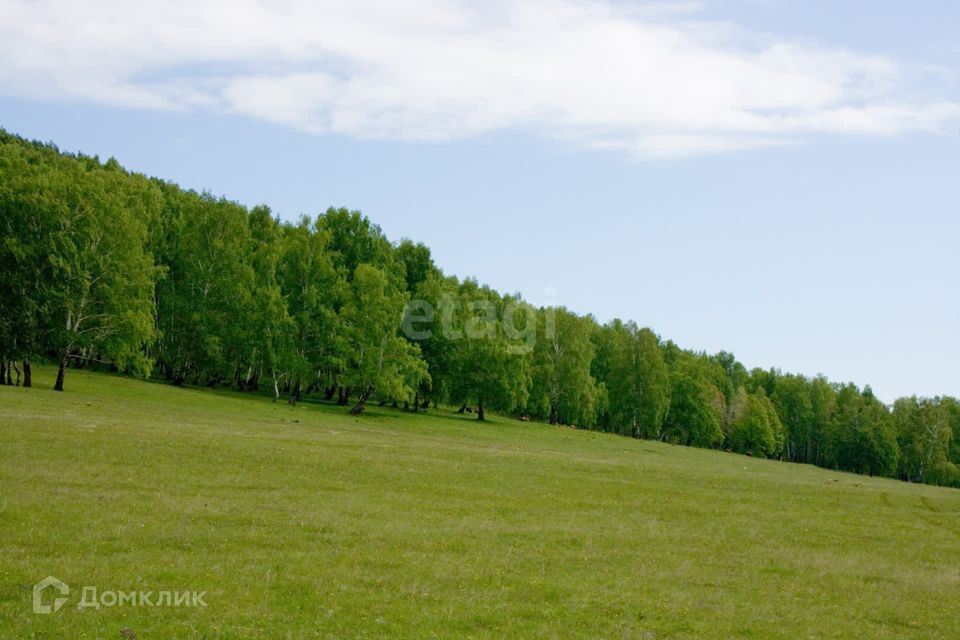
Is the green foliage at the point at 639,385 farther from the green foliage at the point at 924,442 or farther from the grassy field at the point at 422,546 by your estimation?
the grassy field at the point at 422,546

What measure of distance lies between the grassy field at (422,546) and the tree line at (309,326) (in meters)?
24.0

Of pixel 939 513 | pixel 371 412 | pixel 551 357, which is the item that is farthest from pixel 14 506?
pixel 551 357

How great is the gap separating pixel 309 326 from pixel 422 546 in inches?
2378

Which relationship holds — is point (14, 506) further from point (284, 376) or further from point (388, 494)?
point (284, 376)

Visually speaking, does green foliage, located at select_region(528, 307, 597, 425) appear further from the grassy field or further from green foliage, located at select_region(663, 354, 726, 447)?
the grassy field

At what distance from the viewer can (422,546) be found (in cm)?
2306

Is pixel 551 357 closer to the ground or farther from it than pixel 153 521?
farther from it

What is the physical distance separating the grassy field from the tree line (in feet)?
78.7

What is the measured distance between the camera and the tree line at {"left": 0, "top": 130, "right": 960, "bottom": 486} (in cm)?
6588

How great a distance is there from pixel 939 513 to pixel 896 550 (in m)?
15.4

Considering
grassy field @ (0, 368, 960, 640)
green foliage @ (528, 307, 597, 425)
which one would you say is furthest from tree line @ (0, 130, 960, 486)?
grassy field @ (0, 368, 960, 640)

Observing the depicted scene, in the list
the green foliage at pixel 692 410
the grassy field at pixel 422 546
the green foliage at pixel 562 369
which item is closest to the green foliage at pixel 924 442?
the green foliage at pixel 692 410

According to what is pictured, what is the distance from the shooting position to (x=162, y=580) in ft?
57.1

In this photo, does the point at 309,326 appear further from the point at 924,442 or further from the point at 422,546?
the point at 924,442
